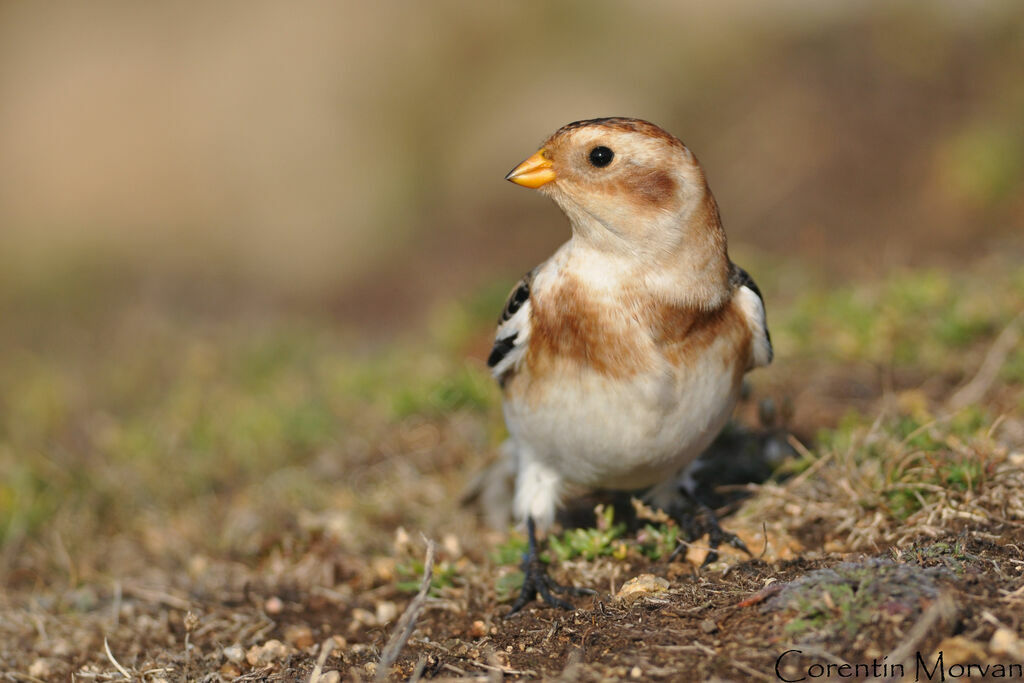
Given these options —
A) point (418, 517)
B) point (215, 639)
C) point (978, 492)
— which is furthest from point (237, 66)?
point (978, 492)

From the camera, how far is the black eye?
353 cm

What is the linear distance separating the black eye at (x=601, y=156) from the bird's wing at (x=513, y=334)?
0.55 meters

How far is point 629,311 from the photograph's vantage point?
3.49 metres

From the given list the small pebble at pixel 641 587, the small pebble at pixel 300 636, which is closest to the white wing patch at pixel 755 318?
the small pebble at pixel 641 587

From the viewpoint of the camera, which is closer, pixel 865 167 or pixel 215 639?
pixel 215 639

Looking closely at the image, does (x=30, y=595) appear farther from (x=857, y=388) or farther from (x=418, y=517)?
(x=857, y=388)

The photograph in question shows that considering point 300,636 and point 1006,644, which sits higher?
point 1006,644

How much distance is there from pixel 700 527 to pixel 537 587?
713mm

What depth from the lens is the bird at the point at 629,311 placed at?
11.5 ft

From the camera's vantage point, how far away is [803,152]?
32.0 feet

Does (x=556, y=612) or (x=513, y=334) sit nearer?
(x=556, y=612)

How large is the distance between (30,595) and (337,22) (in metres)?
10.1

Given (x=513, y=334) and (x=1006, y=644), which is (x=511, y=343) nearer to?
(x=513, y=334)

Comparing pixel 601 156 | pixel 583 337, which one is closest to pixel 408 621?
pixel 583 337
